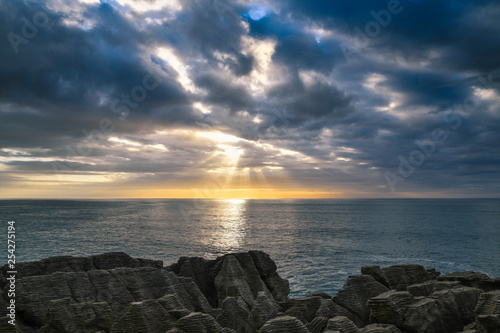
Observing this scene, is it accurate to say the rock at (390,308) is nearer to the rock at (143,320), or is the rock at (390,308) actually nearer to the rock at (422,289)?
the rock at (422,289)

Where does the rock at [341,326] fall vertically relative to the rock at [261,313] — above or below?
above

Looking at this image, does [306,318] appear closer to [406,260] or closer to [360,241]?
[406,260]

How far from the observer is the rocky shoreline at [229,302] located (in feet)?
57.9

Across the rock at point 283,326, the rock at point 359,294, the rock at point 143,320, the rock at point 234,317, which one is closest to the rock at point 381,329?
the rock at point 283,326

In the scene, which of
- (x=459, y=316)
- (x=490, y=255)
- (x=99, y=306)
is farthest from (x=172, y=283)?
(x=490, y=255)

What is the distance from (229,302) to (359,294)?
483 inches

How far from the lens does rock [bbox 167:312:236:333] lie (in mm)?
15711

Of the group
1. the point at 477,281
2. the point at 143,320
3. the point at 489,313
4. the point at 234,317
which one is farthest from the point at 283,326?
the point at 477,281

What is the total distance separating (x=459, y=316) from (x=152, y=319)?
68.4 feet

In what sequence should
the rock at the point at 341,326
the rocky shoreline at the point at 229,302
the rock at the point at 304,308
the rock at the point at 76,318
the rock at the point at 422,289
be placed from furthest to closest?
the rock at the point at 422,289, the rock at the point at 304,308, the rock at the point at 76,318, the rocky shoreline at the point at 229,302, the rock at the point at 341,326

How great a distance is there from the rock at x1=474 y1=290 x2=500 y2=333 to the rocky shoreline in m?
0.05

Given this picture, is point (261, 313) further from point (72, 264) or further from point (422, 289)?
point (72, 264)

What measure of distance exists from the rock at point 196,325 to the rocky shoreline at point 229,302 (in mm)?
52

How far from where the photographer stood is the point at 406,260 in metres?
69.6
